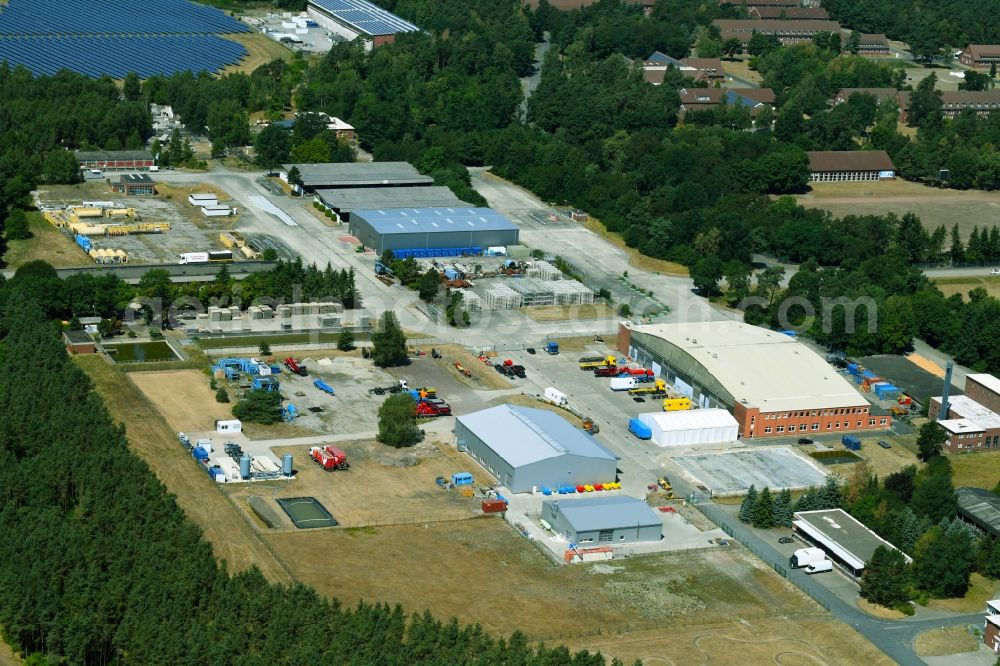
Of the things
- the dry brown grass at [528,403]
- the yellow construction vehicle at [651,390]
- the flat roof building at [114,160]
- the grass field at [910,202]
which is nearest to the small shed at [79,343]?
the dry brown grass at [528,403]

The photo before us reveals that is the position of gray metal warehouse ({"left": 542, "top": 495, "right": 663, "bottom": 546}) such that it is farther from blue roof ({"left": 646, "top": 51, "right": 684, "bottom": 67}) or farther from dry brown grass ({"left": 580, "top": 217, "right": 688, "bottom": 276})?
blue roof ({"left": 646, "top": 51, "right": 684, "bottom": 67})

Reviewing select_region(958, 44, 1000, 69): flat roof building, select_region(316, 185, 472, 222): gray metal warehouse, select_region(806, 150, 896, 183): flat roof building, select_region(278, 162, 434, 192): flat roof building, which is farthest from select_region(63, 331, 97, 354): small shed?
select_region(958, 44, 1000, 69): flat roof building

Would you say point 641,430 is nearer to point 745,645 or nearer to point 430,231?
point 745,645

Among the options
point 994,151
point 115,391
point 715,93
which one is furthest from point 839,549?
point 715,93

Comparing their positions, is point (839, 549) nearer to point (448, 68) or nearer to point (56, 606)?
point (56, 606)

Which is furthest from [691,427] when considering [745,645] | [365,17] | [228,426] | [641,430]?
[365,17]

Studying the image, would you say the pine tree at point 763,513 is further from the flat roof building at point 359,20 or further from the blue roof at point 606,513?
the flat roof building at point 359,20
